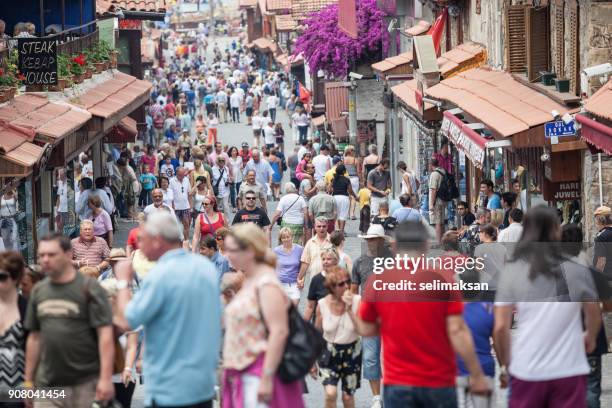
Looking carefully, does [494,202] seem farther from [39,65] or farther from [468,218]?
[39,65]

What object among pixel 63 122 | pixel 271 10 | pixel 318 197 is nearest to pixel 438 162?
pixel 318 197

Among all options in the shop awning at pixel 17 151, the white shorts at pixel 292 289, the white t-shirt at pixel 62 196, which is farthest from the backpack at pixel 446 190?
the white shorts at pixel 292 289

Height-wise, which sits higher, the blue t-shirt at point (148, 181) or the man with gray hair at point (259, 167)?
the man with gray hair at point (259, 167)

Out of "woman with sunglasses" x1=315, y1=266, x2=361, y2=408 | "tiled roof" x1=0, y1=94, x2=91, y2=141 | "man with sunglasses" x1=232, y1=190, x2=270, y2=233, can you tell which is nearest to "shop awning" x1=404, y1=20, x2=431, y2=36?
"tiled roof" x1=0, y1=94, x2=91, y2=141

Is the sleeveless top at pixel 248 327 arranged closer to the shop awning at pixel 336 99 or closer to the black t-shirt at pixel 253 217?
the black t-shirt at pixel 253 217

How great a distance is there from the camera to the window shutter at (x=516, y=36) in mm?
22156

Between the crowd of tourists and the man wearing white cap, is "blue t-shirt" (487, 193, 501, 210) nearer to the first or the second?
the man wearing white cap

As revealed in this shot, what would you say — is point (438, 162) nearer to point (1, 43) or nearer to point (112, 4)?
point (1, 43)

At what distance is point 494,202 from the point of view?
67.6ft

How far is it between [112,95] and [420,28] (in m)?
8.95

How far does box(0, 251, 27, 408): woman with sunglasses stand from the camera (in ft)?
30.7

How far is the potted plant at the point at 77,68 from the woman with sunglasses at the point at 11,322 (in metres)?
15.2

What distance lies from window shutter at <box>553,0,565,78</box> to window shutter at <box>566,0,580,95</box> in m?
0.54

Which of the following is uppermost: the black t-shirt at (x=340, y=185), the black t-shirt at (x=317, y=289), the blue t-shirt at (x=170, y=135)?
the black t-shirt at (x=317, y=289)
